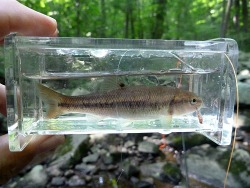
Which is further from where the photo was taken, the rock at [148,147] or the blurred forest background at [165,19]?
the blurred forest background at [165,19]

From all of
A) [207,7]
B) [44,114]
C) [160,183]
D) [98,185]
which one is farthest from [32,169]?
[207,7]

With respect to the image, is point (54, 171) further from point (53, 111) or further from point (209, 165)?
point (53, 111)

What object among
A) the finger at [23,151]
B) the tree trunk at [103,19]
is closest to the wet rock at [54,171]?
the finger at [23,151]

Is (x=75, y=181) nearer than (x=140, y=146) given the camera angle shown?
Yes

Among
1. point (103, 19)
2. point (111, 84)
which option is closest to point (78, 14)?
point (103, 19)

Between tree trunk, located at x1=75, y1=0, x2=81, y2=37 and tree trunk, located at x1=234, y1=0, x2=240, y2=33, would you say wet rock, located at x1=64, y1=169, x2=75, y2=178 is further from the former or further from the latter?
tree trunk, located at x1=234, y1=0, x2=240, y2=33

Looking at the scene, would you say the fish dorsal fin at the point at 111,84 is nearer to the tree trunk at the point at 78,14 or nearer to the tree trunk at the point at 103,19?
the tree trunk at the point at 78,14

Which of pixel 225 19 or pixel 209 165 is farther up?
pixel 225 19
